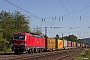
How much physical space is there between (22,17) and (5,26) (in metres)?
15.9

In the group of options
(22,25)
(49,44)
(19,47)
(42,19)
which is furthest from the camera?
(22,25)

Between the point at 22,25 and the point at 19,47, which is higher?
the point at 22,25

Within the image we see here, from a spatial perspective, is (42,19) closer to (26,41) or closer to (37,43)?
(37,43)

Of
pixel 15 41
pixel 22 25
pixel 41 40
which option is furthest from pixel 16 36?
pixel 22 25

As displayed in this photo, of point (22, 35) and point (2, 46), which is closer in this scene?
→ point (22, 35)

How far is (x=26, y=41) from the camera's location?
41.3 meters

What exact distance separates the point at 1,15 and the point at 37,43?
102 feet

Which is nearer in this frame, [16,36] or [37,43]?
[16,36]

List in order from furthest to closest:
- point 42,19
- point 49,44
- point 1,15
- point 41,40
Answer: point 1,15 < point 49,44 < point 41,40 < point 42,19

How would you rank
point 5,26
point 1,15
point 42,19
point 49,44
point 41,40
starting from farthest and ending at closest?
point 1,15
point 5,26
point 49,44
point 41,40
point 42,19

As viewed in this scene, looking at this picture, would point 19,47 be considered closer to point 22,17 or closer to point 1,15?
point 1,15

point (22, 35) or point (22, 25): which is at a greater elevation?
point (22, 25)

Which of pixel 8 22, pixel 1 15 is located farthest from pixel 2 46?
pixel 1 15

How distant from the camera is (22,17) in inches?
3290
